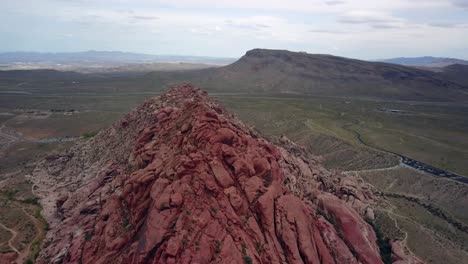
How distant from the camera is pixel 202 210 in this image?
38562mm

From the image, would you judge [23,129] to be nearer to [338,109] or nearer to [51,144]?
[51,144]

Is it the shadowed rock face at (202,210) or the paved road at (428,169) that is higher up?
the shadowed rock face at (202,210)

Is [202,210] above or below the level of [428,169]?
above

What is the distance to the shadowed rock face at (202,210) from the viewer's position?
37.2 metres

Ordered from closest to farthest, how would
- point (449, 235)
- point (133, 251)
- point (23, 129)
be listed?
point (133, 251), point (449, 235), point (23, 129)

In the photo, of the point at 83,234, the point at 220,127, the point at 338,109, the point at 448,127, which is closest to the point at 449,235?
the point at 220,127

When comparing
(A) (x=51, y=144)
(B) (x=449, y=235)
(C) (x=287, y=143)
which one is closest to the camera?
(B) (x=449, y=235)

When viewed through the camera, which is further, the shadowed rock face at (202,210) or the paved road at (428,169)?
the paved road at (428,169)

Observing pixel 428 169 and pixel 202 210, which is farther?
pixel 428 169

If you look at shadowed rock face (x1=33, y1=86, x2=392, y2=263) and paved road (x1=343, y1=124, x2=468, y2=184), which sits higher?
shadowed rock face (x1=33, y1=86, x2=392, y2=263)

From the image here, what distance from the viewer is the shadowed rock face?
A: 122 ft

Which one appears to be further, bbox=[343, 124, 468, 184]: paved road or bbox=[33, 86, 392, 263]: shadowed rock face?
bbox=[343, 124, 468, 184]: paved road

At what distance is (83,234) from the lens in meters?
45.6

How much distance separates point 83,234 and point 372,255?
3125 cm
